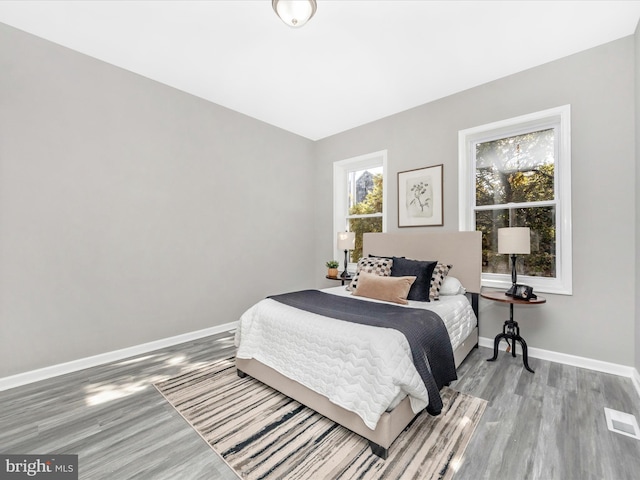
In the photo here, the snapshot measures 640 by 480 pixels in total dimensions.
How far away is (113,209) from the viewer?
2.82 meters

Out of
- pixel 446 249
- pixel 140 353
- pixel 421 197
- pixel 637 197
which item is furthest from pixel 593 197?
pixel 140 353

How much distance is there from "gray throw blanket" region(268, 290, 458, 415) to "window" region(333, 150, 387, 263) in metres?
2.07

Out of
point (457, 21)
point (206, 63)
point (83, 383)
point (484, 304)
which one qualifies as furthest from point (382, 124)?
point (83, 383)

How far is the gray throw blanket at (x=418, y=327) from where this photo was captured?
1.73 m

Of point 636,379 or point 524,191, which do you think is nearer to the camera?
point 636,379

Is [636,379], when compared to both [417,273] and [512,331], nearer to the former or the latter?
[512,331]

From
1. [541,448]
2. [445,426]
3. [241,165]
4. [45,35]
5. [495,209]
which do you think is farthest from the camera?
[241,165]

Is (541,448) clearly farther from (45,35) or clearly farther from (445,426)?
(45,35)

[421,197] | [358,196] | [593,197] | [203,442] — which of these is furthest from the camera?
[358,196]

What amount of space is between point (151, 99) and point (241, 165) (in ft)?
3.96

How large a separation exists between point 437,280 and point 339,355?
Answer: 1.54 metres

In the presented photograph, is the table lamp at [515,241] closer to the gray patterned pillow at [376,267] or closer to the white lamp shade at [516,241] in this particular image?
the white lamp shade at [516,241]

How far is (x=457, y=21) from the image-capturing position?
2.26m

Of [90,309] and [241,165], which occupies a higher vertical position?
[241,165]
